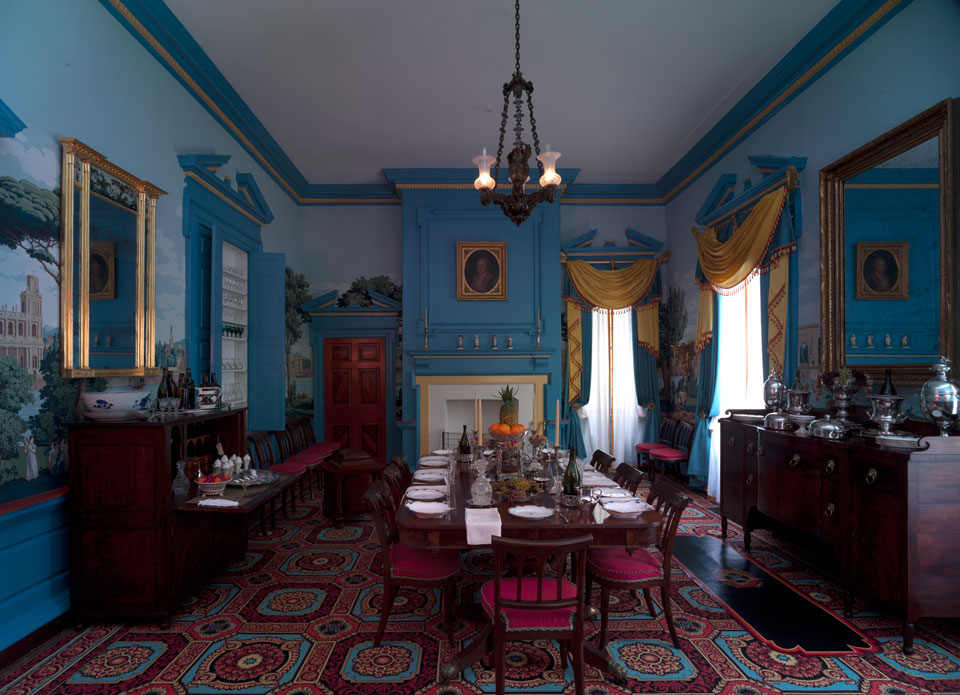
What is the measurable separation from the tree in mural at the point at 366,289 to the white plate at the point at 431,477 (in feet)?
13.5

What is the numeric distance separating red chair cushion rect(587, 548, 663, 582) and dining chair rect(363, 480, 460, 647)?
0.83 metres

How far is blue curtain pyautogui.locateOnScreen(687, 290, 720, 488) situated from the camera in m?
6.07

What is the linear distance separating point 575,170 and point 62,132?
5.48 metres

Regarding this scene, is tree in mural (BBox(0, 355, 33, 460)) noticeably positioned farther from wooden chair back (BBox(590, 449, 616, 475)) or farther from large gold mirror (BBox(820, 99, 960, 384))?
large gold mirror (BBox(820, 99, 960, 384))

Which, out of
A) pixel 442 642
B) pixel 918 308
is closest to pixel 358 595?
pixel 442 642

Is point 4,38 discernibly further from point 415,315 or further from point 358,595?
point 415,315

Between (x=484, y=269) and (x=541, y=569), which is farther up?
(x=484, y=269)

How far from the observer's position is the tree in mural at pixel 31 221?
270cm

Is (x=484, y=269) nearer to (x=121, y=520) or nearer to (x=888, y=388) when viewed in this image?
(x=888, y=388)

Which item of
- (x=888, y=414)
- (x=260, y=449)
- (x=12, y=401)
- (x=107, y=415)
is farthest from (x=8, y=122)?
(x=888, y=414)

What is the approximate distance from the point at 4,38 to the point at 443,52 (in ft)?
9.58

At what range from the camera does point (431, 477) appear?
366 cm

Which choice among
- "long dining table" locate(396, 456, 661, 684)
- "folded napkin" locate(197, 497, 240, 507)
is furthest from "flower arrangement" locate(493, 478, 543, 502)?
"folded napkin" locate(197, 497, 240, 507)

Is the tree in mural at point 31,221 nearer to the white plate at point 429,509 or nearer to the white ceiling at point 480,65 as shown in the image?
the white ceiling at point 480,65
